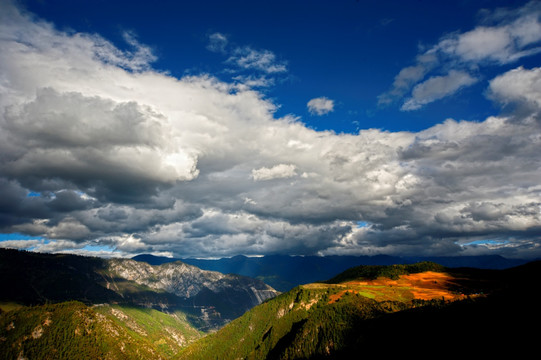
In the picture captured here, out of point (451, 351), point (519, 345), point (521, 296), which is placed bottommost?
point (451, 351)

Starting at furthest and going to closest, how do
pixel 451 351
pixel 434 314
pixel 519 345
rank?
1. pixel 434 314
2. pixel 451 351
3. pixel 519 345

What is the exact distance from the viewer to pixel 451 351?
161 meters

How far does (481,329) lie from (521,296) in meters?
39.7

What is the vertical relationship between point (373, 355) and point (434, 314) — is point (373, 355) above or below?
below

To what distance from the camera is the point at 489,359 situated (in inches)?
5605

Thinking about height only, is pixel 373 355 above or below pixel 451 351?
below

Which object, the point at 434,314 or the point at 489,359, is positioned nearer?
the point at 489,359

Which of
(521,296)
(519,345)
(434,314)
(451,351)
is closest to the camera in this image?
(519,345)

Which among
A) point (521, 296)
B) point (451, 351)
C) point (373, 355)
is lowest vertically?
point (373, 355)

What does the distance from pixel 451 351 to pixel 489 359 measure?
21273 millimetres

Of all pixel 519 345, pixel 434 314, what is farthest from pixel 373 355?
pixel 519 345

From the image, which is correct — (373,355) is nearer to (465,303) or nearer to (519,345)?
(465,303)

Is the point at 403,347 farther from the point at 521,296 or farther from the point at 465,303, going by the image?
the point at 521,296

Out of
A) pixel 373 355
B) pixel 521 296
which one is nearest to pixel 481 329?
pixel 521 296
